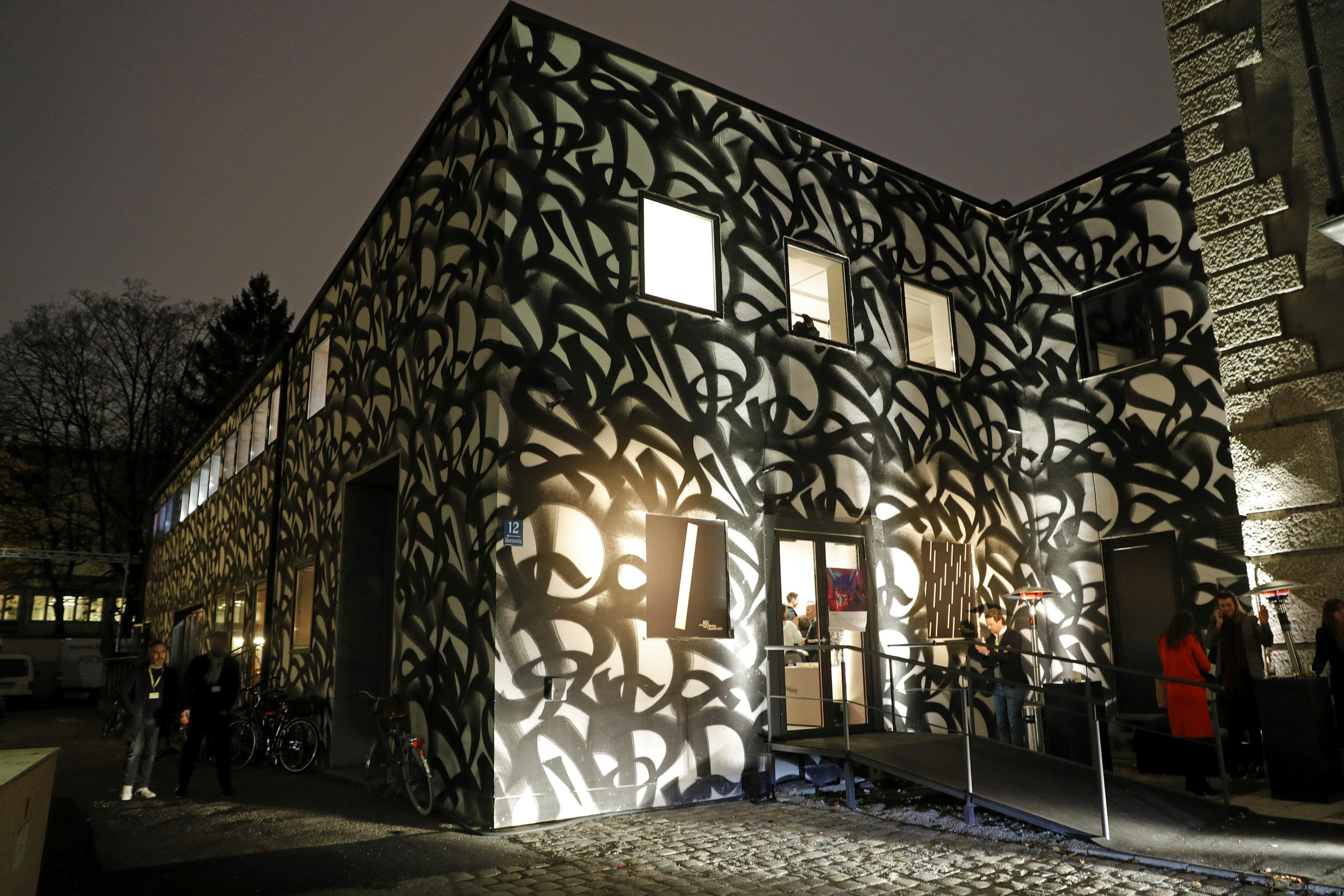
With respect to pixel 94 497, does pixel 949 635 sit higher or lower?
lower

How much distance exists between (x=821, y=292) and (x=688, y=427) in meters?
3.17

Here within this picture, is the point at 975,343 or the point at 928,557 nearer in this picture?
the point at 928,557

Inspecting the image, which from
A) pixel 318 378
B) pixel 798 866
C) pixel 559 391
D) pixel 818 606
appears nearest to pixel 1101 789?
pixel 798 866

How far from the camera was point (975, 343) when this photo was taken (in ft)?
43.1

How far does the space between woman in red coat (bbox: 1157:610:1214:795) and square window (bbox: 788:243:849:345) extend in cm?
485

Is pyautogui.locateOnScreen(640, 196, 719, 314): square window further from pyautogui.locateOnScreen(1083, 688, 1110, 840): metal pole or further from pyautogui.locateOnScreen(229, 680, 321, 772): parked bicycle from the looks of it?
pyautogui.locateOnScreen(229, 680, 321, 772): parked bicycle

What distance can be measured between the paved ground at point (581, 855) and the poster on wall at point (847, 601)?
2.02m

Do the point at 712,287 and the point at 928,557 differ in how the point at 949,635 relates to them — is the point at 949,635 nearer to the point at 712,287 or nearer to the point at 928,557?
the point at 928,557

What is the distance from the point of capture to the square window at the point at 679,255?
9.86 m

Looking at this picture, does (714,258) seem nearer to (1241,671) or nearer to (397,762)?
(397,762)

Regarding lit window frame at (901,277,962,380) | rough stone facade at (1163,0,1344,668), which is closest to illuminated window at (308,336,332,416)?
lit window frame at (901,277,962,380)

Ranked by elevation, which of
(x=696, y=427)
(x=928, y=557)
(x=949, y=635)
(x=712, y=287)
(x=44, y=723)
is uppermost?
(x=712, y=287)

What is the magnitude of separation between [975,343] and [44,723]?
80.4ft

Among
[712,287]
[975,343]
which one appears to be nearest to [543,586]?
[712,287]
